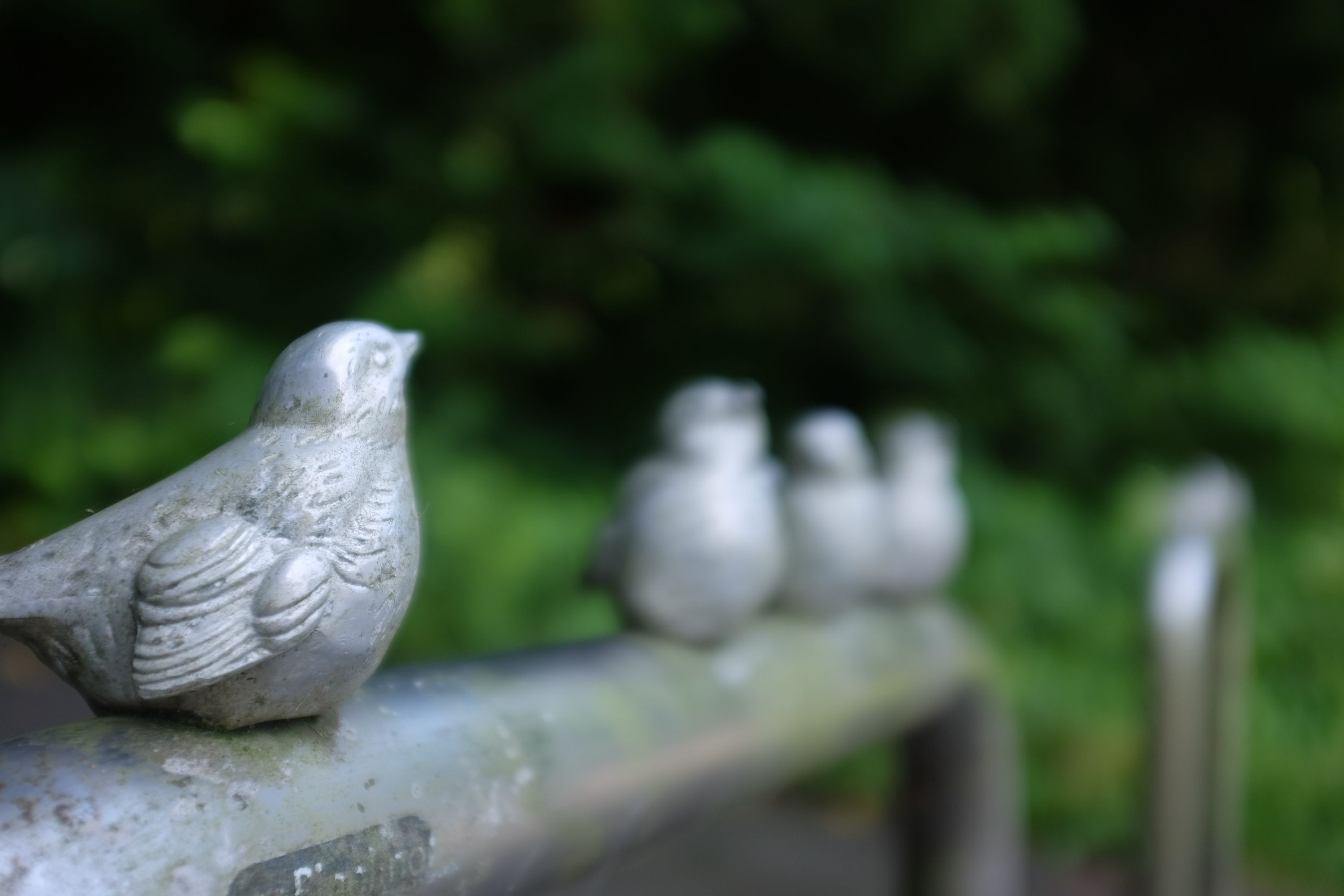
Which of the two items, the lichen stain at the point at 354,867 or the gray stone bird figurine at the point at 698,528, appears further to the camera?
the gray stone bird figurine at the point at 698,528

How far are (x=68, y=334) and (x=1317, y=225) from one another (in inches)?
105

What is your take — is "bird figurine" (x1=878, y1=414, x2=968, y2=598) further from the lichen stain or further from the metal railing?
the lichen stain

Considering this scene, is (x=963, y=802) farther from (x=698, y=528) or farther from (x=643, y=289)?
(x=643, y=289)

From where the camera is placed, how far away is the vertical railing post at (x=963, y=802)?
107 cm

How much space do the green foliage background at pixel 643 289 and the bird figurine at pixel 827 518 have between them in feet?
3.20

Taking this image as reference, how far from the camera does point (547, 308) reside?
213 centimetres

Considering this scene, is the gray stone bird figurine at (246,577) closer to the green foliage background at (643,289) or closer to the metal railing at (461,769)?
the metal railing at (461,769)

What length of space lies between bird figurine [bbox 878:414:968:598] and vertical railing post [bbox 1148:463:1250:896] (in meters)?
0.19

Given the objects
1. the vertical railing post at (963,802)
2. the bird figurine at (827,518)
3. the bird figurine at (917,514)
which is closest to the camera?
the bird figurine at (827,518)

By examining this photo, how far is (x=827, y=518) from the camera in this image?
81 centimetres

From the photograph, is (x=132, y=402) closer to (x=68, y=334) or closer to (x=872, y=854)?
(x=68, y=334)

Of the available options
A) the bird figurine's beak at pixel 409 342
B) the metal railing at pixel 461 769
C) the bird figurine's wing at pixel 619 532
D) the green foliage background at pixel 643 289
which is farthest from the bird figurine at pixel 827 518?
the green foliage background at pixel 643 289

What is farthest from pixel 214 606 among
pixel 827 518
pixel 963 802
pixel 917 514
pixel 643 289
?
pixel 643 289

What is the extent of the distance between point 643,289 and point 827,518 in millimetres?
1360
